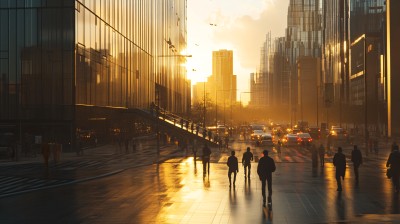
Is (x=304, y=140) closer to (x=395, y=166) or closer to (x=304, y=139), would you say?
(x=304, y=139)

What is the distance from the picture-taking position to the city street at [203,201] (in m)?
15.9

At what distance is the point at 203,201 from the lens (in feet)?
63.1

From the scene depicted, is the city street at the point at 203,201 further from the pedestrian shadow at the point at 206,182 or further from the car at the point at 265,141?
the car at the point at 265,141

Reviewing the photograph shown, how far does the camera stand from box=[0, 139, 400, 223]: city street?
15.9 meters

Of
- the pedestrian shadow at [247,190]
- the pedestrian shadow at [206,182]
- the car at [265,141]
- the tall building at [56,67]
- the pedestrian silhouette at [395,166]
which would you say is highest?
the tall building at [56,67]

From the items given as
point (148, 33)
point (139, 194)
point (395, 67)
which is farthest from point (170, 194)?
point (395, 67)

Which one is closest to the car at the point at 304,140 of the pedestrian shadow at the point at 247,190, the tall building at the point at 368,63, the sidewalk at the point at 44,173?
the sidewalk at the point at 44,173

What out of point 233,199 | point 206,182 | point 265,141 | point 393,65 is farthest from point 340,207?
point 393,65

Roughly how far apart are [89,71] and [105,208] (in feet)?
125

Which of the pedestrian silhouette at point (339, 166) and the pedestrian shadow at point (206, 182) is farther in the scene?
the pedestrian shadow at point (206, 182)

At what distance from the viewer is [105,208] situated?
1778 centimetres

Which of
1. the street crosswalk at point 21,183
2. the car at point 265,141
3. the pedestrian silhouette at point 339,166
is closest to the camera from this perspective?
the pedestrian silhouette at point 339,166

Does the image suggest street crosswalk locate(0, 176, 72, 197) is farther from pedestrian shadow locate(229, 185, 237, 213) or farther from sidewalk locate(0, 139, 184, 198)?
pedestrian shadow locate(229, 185, 237, 213)

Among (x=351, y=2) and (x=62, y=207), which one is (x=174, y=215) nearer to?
(x=62, y=207)
